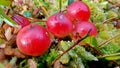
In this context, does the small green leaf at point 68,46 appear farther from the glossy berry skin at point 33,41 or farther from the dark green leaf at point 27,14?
the dark green leaf at point 27,14

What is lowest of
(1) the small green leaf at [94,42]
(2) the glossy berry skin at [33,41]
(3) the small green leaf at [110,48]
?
(3) the small green leaf at [110,48]

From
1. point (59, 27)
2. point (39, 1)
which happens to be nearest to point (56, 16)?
point (59, 27)

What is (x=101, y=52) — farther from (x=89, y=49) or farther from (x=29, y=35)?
(x=29, y=35)

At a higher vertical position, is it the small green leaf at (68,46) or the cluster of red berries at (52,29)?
the cluster of red berries at (52,29)

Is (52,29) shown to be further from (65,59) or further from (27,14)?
(27,14)

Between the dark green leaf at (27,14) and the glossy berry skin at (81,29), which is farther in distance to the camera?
the dark green leaf at (27,14)

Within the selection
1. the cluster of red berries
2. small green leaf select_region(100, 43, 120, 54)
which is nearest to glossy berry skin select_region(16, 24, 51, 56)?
the cluster of red berries

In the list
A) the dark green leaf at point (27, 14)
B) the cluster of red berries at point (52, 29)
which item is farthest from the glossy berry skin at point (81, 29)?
the dark green leaf at point (27, 14)
